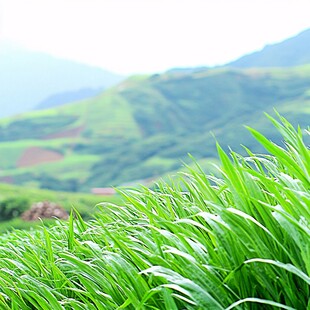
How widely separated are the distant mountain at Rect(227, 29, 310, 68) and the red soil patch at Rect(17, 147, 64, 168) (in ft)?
144

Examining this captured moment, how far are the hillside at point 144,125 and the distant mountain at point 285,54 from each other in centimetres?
2348

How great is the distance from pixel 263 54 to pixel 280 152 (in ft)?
309

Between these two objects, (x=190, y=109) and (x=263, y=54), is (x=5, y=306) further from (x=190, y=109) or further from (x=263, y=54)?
(x=263, y=54)

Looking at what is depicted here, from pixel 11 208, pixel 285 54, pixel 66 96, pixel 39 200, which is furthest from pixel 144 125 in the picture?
pixel 11 208

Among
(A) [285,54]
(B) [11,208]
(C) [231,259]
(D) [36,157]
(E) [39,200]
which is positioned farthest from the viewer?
(A) [285,54]

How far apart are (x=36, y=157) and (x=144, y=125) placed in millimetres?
10828

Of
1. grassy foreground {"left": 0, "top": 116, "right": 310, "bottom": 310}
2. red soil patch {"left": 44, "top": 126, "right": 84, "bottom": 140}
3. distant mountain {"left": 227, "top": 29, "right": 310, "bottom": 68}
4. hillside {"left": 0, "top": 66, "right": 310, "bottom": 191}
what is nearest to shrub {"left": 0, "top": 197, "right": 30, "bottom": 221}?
grassy foreground {"left": 0, "top": 116, "right": 310, "bottom": 310}

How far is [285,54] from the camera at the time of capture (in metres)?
88.6

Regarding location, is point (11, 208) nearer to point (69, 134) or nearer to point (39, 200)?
point (39, 200)

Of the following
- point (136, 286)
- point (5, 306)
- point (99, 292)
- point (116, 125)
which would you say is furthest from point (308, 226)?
point (116, 125)

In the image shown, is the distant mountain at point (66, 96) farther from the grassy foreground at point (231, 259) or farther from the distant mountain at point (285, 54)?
the grassy foreground at point (231, 259)

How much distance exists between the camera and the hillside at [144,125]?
161ft

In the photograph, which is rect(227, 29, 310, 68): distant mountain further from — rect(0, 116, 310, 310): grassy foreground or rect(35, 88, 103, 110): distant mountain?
rect(0, 116, 310, 310): grassy foreground

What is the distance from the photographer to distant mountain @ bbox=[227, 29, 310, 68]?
86.6 meters
